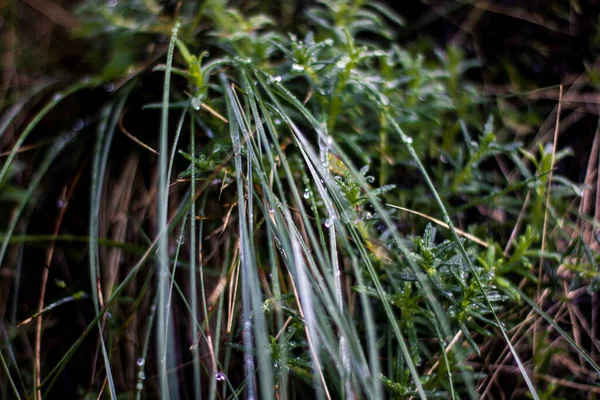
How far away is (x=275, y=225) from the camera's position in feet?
3.23

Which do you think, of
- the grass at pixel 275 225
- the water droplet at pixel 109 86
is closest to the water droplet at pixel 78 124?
the grass at pixel 275 225

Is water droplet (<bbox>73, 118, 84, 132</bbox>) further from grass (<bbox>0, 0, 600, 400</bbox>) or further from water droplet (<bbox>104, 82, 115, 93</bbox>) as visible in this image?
water droplet (<bbox>104, 82, 115, 93</bbox>)

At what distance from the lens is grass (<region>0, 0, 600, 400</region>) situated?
1.04 meters

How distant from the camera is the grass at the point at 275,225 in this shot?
104 cm

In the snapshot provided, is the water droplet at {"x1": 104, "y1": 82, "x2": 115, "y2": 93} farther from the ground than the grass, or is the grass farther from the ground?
the water droplet at {"x1": 104, "y1": 82, "x2": 115, "y2": 93}

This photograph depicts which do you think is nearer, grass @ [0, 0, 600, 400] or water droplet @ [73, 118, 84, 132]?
grass @ [0, 0, 600, 400]

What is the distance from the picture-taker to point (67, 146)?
4.90 ft

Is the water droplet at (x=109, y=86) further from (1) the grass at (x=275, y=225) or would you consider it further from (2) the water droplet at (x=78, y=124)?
(2) the water droplet at (x=78, y=124)

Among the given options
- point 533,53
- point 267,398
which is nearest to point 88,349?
point 267,398

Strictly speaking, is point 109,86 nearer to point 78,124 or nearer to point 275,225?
point 78,124

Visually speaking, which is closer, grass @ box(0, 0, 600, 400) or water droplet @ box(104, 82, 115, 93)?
grass @ box(0, 0, 600, 400)

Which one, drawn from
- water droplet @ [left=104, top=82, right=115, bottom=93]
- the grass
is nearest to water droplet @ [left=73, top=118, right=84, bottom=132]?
the grass

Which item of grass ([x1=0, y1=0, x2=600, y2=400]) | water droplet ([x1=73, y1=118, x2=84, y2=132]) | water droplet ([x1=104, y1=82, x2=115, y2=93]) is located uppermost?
water droplet ([x1=104, y1=82, x2=115, y2=93])

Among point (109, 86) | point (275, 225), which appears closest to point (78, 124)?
point (109, 86)
